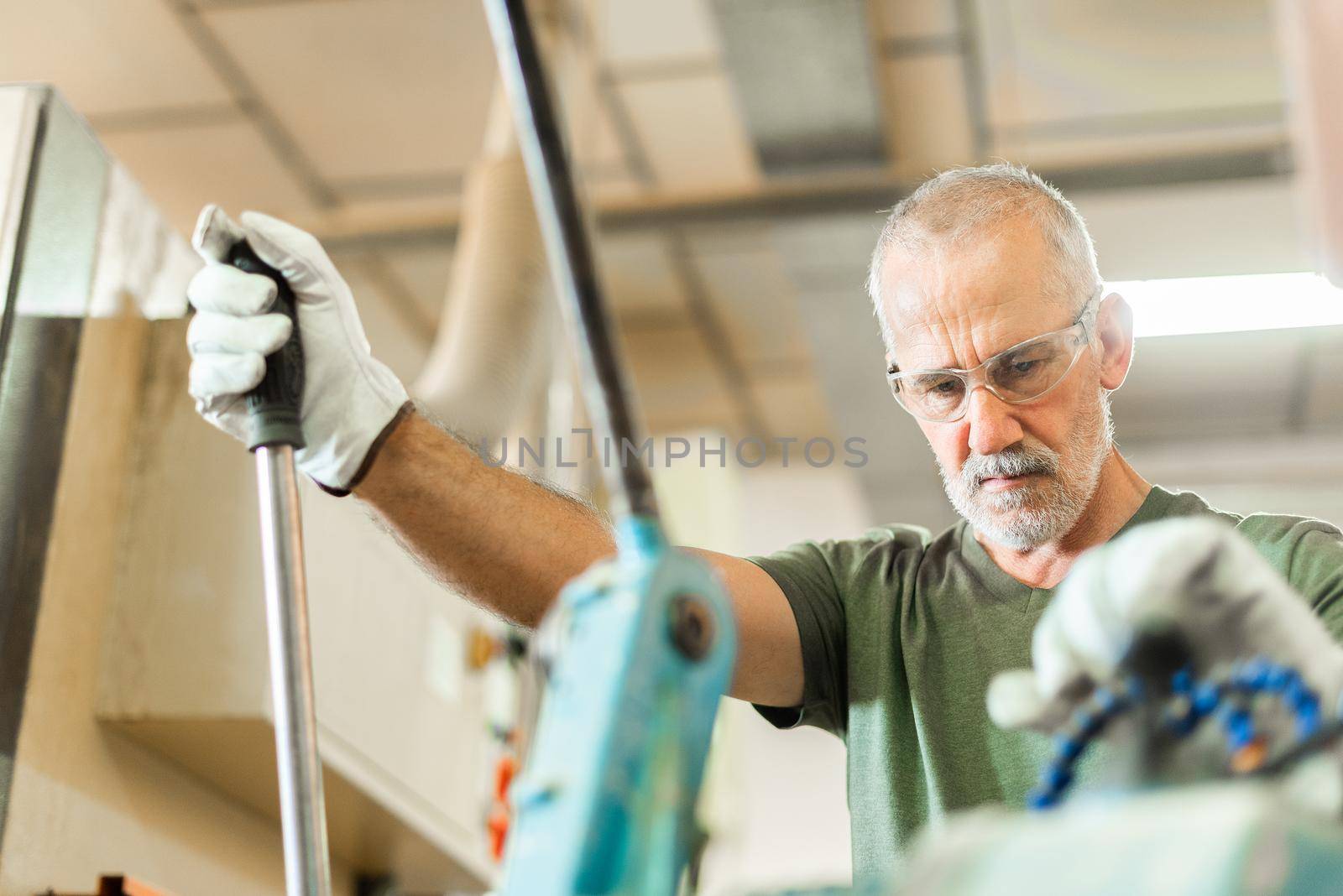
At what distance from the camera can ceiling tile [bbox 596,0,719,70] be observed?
349cm

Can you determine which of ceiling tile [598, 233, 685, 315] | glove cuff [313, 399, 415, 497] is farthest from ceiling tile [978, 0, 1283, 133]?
glove cuff [313, 399, 415, 497]

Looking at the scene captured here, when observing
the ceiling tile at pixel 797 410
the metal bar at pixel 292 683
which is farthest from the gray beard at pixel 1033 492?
the ceiling tile at pixel 797 410

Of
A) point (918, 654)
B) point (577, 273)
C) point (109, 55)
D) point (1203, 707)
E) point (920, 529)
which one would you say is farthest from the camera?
point (109, 55)

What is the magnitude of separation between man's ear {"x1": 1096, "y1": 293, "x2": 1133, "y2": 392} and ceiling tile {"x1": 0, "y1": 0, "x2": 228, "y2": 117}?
2.52 m

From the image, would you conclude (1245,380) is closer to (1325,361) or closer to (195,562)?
(1325,361)

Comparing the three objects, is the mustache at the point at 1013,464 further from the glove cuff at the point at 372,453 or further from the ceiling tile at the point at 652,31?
the ceiling tile at the point at 652,31

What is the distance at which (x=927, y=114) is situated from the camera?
12.4 feet

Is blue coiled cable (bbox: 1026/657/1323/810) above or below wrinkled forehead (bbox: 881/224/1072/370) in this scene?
below

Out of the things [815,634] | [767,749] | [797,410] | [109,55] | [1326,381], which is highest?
[109,55]

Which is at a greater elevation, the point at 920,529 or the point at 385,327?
the point at 385,327

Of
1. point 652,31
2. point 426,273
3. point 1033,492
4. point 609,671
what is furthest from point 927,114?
point 609,671

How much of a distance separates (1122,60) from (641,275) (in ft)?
5.42

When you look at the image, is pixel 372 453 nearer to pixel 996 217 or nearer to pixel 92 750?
pixel 92 750

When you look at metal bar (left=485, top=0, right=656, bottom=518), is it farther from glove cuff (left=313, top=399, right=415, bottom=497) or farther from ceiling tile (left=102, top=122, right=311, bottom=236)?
ceiling tile (left=102, top=122, right=311, bottom=236)
